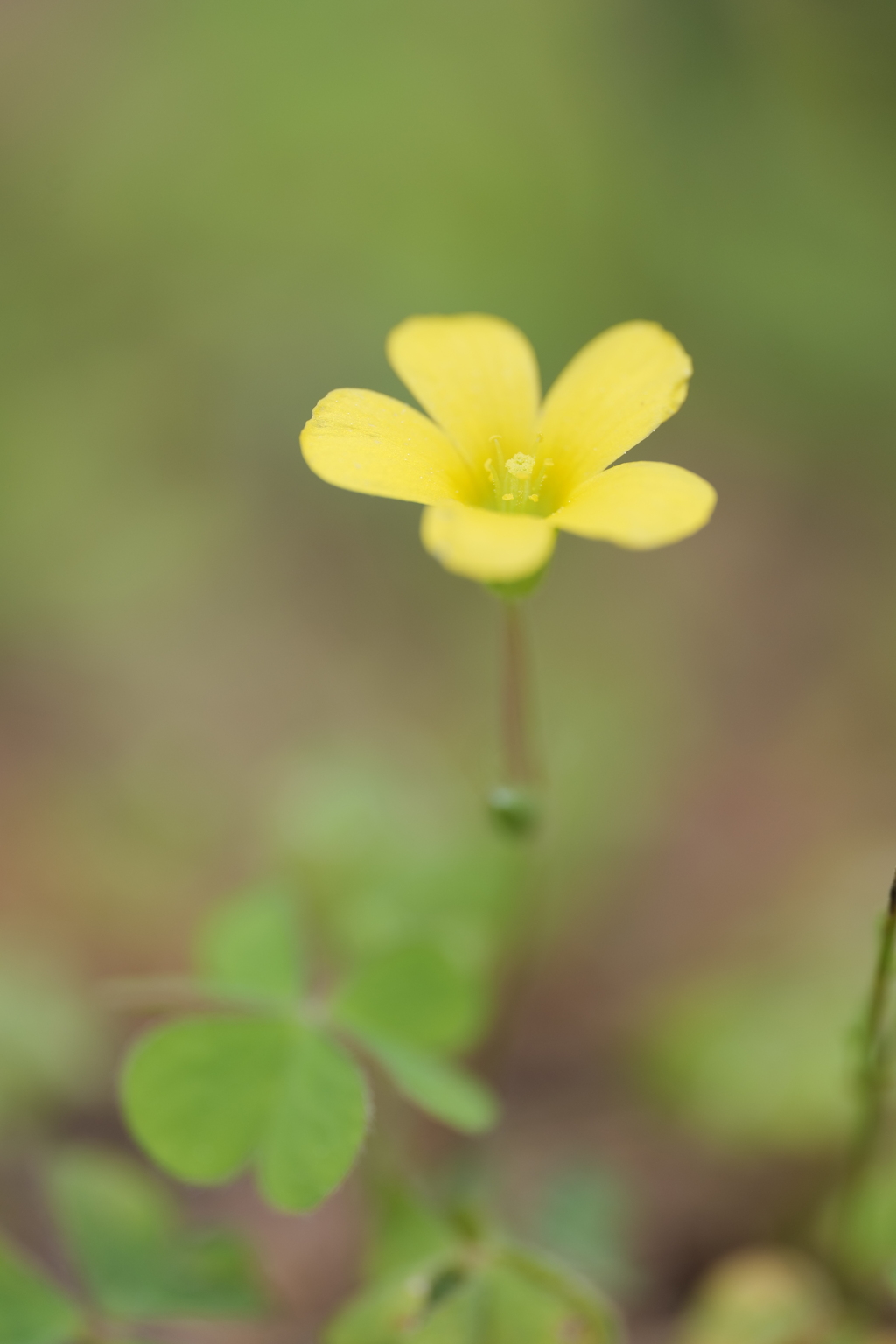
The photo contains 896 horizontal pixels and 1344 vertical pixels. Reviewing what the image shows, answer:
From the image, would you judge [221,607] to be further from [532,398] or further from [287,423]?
[532,398]

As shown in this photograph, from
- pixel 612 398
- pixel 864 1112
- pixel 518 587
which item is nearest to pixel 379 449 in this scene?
pixel 518 587

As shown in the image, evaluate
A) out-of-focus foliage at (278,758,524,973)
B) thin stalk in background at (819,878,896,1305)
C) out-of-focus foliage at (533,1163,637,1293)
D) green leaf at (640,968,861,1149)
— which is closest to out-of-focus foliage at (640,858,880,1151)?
green leaf at (640,968,861,1149)

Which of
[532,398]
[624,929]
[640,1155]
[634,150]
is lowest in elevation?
[640,1155]

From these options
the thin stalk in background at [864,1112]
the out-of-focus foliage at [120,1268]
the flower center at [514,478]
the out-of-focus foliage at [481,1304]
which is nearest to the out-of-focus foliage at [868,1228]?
the thin stalk in background at [864,1112]

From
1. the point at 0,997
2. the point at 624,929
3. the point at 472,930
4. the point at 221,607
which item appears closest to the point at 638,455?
the point at 221,607

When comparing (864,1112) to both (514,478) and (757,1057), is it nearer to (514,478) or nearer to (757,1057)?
(757,1057)

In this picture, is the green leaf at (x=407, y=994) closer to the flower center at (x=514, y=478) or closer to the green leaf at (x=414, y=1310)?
the green leaf at (x=414, y=1310)
